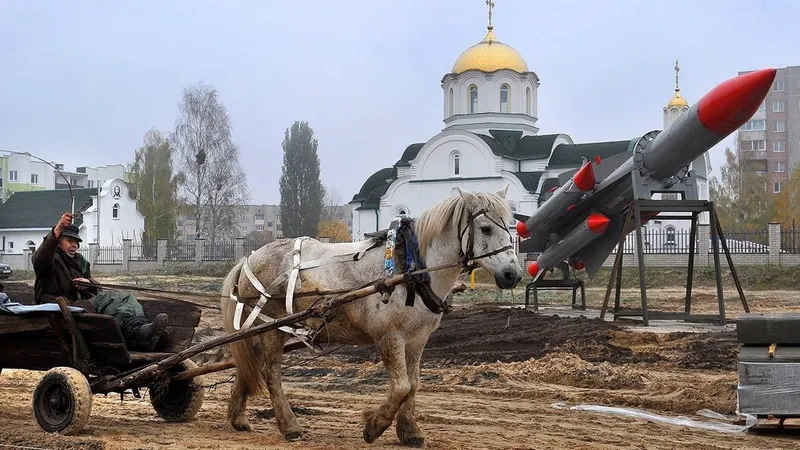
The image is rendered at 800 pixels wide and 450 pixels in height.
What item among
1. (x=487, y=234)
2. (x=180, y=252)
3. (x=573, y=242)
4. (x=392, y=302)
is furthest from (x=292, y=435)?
(x=180, y=252)

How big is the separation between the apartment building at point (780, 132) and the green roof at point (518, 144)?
132ft

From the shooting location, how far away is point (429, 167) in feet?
196

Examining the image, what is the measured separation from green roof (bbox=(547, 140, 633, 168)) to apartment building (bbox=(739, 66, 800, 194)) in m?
39.3

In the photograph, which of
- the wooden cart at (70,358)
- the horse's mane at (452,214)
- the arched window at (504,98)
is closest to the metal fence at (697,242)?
the arched window at (504,98)

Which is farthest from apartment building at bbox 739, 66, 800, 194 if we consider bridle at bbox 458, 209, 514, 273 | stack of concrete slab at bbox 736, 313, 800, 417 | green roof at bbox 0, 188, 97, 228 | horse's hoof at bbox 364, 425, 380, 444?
horse's hoof at bbox 364, 425, 380, 444

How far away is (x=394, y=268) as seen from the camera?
8117mm

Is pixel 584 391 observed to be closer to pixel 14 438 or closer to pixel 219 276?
pixel 14 438

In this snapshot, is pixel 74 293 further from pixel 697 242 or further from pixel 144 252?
pixel 144 252

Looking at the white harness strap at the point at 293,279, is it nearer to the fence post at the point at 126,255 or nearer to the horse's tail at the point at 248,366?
the horse's tail at the point at 248,366

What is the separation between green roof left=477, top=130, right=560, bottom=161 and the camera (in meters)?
58.2

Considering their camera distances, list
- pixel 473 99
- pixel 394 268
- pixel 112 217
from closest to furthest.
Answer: pixel 394 268, pixel 473 99, pixel 112 217

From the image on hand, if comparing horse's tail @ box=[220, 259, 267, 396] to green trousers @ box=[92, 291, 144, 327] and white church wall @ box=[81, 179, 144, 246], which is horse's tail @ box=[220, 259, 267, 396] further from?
white church wall @ box=[81, 179, 144, 246]

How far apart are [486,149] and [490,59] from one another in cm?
668

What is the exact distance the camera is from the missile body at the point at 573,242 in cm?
2026
